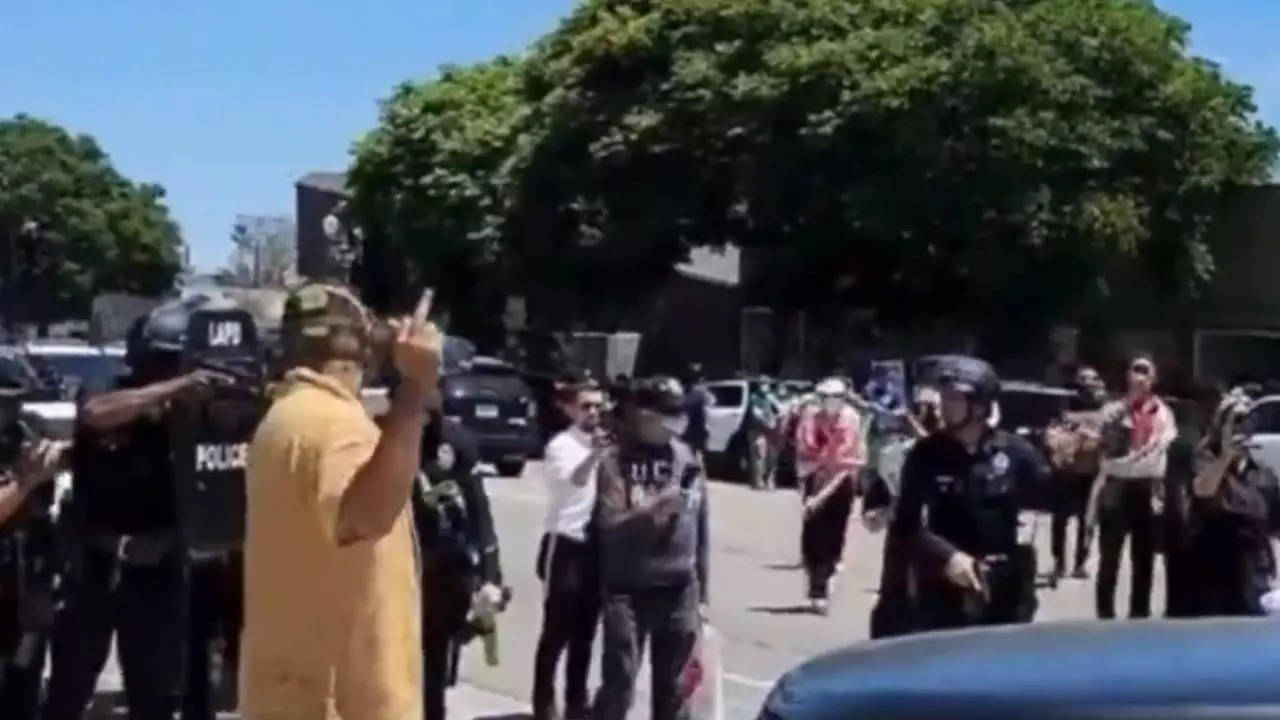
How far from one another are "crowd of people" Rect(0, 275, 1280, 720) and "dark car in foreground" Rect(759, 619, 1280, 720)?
132 centimetres

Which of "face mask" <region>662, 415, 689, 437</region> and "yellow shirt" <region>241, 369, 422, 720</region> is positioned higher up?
"face mask" <region>662, 415, 689, 437</region>

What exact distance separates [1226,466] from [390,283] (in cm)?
6017

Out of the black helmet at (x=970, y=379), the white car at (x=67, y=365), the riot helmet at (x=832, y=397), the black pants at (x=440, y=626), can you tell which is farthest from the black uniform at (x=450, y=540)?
the white car at (x=67, y=365)

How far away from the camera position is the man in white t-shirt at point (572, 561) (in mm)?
11664

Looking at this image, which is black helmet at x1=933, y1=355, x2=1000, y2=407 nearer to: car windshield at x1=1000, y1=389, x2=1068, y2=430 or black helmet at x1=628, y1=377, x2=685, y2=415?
black helmet at x1=628, y1=377, x2=685, y2=415

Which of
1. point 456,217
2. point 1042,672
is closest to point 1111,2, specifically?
point 456,217

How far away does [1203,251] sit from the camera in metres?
48.3

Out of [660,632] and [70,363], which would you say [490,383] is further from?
[660,632]

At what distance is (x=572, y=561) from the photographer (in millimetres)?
11742

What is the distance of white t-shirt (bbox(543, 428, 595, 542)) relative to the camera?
1162 cm

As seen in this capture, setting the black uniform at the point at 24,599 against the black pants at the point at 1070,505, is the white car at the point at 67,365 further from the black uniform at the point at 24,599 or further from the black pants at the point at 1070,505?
the black uniform at the point at 24,599

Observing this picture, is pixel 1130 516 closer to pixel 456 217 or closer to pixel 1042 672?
pixel 1042 672

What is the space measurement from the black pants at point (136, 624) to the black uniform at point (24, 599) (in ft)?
0.54

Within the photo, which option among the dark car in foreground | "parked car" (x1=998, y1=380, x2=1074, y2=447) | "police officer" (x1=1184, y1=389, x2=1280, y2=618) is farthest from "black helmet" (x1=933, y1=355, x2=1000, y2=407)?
"parked car" (x1=998, y1=380, x2=1074, y2=447)
